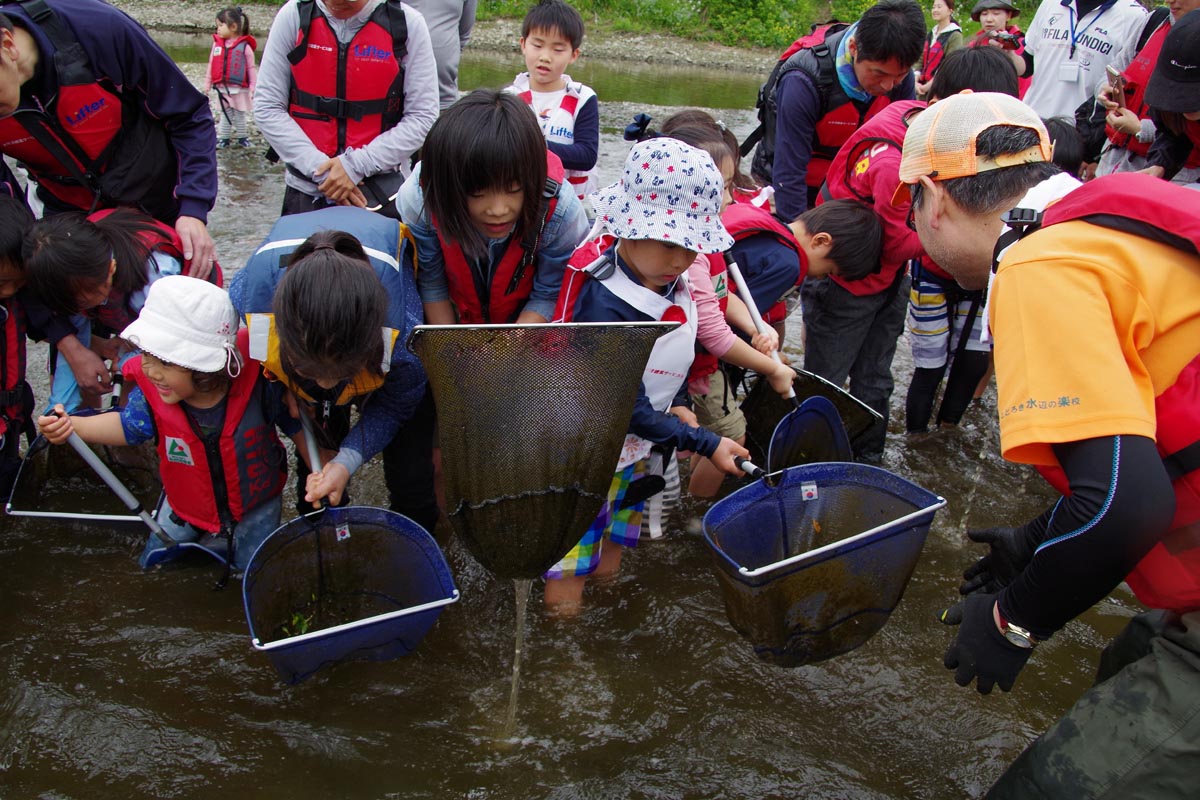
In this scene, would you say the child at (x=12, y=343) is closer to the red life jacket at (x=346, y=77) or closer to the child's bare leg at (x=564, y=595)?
the red life jacket at (x=346, y=77)

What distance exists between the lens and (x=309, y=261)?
7.32 feet

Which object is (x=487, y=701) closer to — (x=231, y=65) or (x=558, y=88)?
(x=558, y=88)

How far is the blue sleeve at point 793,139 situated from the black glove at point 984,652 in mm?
2696

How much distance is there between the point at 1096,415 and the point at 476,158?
1.69 meters

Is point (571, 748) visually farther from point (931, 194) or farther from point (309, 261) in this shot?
point (931, 194)

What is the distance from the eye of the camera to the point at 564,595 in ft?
10.0

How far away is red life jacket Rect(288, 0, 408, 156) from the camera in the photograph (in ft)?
11.6

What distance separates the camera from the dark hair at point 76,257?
109 inches

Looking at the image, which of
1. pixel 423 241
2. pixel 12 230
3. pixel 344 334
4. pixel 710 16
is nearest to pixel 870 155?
pixel 423 241

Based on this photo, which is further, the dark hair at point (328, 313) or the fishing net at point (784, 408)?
the fishing net at point (784, 408)

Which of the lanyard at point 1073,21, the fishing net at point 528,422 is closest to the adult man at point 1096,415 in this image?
the fishing net at point 528,422

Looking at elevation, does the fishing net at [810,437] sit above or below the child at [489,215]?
below

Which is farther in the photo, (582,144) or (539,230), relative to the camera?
(582,144)

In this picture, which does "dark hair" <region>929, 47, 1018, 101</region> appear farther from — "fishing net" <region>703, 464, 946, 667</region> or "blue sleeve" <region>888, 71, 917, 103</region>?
"fishing net" <region>703, 464, 946, 667</region>
